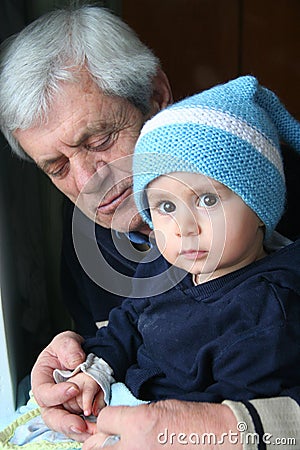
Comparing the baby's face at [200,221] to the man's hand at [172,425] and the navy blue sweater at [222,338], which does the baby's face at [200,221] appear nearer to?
the navy blue sweater at [222,338]

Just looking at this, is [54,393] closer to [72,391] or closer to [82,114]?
[72,391]

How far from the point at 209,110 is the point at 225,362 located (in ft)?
1.31

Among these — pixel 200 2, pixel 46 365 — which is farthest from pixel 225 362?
pixel 200 2

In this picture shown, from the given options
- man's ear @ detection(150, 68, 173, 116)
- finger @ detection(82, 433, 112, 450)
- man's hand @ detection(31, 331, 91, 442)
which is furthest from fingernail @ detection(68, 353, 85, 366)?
man's ear @ detection(150, 68, 173, 116)

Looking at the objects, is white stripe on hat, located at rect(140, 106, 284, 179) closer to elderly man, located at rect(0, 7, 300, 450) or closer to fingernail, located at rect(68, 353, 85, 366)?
elderly man, located at rect(0, 7, 300, 450)

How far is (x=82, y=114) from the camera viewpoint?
5.03 ft

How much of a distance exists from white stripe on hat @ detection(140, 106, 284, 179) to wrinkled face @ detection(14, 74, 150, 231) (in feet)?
1.19

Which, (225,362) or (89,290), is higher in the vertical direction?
(225,362)

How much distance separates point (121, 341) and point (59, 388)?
153 millimetres

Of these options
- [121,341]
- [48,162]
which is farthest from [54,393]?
[48,162]

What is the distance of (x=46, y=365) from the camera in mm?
1396

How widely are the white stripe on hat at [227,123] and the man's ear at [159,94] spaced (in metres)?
0.53

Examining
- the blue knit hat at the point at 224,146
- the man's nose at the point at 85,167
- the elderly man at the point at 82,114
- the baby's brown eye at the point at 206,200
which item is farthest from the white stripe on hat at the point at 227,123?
the man's nose at the point at 85,167

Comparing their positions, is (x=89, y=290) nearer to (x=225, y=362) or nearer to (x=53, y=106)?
(x=53, y=106)
